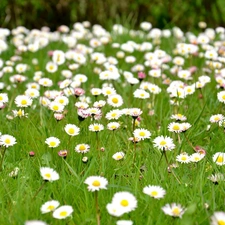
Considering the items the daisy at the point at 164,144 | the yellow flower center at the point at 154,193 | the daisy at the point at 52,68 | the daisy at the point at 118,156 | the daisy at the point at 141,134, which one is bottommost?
the yellow flower center at the point at 154,193

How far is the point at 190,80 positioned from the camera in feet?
12.6

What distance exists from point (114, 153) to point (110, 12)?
12.1ft

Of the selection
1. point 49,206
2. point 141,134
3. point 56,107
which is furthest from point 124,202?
point 56,107

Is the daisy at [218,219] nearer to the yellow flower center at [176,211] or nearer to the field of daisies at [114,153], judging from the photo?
the field of daisies at [114,153]

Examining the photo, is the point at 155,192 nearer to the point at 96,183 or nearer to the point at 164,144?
the point at 96,183

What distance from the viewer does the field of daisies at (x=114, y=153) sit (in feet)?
6.52

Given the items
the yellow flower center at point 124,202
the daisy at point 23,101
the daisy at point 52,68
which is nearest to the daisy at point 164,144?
the yellow flower center at point 124,202

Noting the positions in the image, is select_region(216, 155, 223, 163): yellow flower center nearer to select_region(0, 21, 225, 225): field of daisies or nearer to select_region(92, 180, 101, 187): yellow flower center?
select_region(0, 21, 225, 225): field of daisies

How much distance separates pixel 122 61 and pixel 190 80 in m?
0.77

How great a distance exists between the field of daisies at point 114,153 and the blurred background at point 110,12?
64.1 inches

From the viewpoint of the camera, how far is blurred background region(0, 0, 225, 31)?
557cm

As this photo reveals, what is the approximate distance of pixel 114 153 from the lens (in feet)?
8.46

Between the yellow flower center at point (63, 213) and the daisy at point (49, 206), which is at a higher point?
the daisy at point (49, 206)

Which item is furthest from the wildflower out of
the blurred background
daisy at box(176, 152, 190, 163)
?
the blurred background
